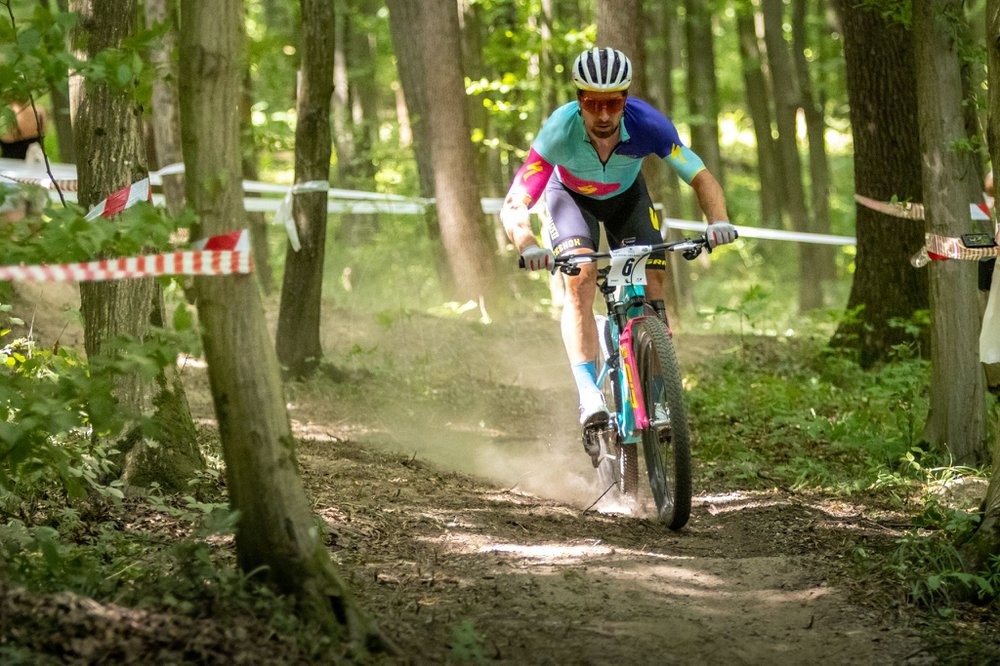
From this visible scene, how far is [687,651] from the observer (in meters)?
4.06

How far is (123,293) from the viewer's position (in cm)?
571

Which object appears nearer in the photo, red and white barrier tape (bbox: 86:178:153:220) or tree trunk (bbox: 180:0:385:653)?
tree trunk (bbox: 180:0:385:653)

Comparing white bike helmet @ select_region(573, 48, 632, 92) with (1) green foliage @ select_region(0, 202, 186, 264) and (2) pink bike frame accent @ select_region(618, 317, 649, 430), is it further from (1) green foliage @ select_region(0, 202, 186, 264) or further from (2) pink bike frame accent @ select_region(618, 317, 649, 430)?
(1) green foliage @ select_region(0, 202, 186, 264)

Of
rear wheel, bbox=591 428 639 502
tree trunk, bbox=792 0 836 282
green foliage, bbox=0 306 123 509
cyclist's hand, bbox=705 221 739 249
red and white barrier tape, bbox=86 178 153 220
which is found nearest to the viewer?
green foliage, bbox=0 306 123 509

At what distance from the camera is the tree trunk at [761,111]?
2120cm

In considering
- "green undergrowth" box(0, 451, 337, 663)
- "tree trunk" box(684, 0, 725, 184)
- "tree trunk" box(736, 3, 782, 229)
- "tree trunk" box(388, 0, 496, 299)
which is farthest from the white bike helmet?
"tree trunk" box(736, 3, 782, 229)

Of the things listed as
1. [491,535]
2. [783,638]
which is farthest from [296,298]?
[783,638]

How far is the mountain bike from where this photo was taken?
5664 mm

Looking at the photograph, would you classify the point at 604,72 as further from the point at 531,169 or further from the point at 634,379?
the point at 634,379

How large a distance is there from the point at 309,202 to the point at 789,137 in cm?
1287

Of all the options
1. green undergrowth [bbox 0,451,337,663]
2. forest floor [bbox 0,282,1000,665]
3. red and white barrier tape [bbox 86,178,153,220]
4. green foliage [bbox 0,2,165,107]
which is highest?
green foliage [bbox 0,2,165,107]

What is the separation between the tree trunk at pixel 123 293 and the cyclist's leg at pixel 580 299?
2.12 metres

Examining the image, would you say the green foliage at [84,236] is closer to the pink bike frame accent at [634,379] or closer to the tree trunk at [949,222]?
the pink bike frame accent at [634,379]

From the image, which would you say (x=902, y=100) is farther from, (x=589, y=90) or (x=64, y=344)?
(x=64, y=344)
